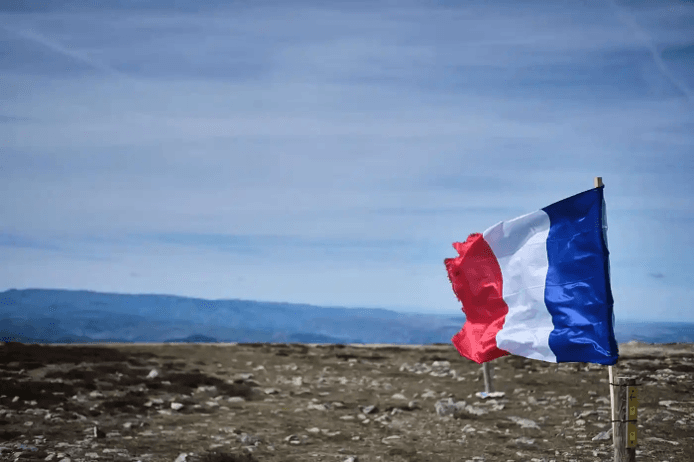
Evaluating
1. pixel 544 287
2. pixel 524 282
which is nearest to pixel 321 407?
pixel 524 282

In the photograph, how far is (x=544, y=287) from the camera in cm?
994

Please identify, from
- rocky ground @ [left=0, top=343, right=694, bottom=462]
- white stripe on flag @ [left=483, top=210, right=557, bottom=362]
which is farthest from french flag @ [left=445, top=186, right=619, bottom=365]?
rocky ground @ [left=0, top=343, right=694, bottom=462]

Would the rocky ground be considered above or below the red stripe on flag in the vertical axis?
below

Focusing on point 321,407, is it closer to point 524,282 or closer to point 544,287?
point 524,282

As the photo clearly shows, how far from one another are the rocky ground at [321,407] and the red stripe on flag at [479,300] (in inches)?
93.6

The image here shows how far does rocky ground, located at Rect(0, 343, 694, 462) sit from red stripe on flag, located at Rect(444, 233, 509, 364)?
7.80 ft

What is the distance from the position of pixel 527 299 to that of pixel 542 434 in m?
6.93

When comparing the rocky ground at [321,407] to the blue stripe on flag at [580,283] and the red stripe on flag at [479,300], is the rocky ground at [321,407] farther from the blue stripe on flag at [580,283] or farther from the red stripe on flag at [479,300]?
the blue stripe on flag at [580,283]

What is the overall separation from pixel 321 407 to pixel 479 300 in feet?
31.7

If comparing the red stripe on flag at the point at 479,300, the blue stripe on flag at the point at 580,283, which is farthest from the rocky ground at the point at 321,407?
the blue stripe on flag at the point at 580,283

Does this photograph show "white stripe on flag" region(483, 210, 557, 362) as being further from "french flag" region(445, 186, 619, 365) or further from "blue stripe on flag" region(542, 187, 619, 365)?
"blue stripe on flag" region(542, 187, 619, 365)

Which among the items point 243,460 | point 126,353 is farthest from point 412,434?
point 126,353

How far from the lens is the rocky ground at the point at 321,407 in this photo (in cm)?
1462

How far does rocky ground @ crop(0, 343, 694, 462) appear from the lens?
14625 millimetres
